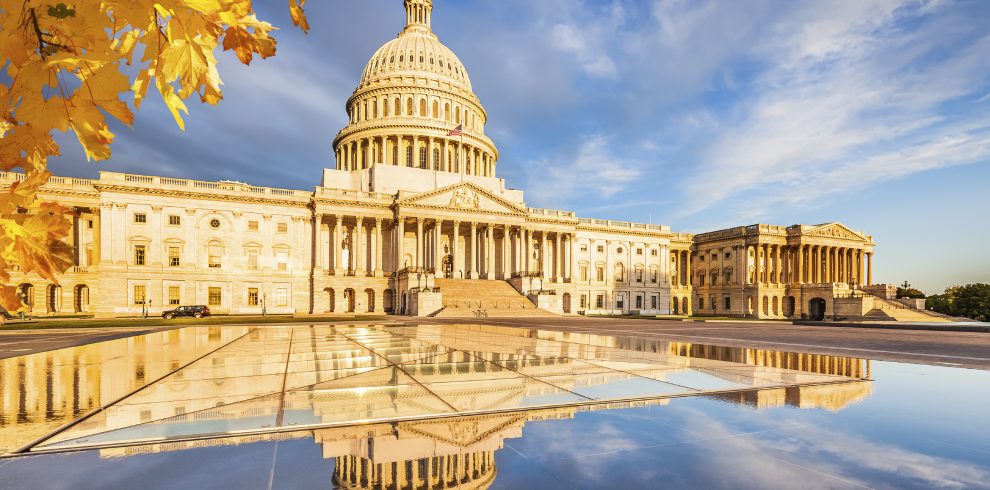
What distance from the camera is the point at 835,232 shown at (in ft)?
289

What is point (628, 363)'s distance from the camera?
389 inches

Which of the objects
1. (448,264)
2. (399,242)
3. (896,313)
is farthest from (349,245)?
(896,313)

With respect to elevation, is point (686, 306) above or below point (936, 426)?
below

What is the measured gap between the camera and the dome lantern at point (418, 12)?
103 metres

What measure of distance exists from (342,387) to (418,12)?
111m

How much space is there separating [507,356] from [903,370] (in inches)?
315

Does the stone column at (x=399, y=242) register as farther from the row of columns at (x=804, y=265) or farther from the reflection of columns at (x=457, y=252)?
the row of columns at (x=804, y=265)

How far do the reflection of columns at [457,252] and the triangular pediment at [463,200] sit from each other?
289 centimetres

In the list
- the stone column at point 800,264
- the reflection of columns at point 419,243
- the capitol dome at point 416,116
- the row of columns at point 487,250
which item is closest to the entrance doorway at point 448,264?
the row of columns at point 487,250

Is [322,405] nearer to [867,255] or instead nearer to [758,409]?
[758,409]

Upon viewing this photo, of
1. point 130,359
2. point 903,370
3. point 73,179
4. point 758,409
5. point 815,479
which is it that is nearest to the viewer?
point 815,479

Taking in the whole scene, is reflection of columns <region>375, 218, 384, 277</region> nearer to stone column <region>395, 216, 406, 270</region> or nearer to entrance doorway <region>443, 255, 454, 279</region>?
stone column <region>395, 216, 406, 270</region>

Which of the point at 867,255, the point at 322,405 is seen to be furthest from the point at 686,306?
the point at 322,405

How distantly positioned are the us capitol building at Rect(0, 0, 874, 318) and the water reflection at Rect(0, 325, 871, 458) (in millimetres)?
38417
